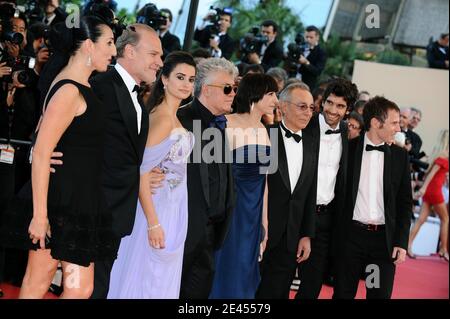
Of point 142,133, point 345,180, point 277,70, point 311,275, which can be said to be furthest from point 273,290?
point 277,70

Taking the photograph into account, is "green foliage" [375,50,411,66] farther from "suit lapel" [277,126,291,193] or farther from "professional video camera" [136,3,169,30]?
"suit lapel" [277,126,291,193]

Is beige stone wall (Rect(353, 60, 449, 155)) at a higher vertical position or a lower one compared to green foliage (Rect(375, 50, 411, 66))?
lower

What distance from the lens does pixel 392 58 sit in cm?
1014

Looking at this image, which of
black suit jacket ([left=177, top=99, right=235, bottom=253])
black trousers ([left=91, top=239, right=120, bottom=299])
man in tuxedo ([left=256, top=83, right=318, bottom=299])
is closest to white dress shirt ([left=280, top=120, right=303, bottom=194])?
man in tuxedo ([left=256, top=83, right=318, bottom=299])

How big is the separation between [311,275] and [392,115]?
1066mm

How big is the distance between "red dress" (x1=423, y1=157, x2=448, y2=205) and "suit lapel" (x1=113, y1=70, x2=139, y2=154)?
565 centimetres

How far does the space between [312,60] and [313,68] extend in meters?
0.38

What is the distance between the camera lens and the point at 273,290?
14.7 ft

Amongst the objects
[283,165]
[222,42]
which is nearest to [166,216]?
[283,165]

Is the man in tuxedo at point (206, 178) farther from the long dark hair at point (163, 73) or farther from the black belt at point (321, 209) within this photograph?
the black belt at point (321, 209)

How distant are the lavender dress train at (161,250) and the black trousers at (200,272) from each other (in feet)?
0.71

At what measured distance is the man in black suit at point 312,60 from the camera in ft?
22.8

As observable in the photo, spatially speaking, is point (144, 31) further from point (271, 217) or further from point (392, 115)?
point (392, 115)

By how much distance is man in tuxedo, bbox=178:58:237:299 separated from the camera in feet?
12.6
